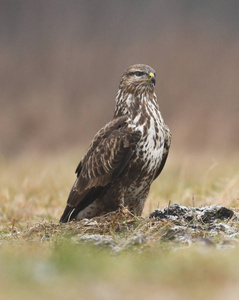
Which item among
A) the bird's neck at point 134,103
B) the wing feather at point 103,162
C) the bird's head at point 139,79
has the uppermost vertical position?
the bird's head at point 139,79

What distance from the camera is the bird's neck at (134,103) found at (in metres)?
5.15

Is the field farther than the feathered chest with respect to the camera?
No

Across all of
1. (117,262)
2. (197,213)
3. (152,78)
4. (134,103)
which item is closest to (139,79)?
(152,78)

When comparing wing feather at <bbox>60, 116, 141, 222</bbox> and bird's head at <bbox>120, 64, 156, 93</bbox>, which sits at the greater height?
bird's head at <bbox>120, 64, 156, 93</bbox>

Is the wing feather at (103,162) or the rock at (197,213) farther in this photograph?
the wing feather at (103,162)

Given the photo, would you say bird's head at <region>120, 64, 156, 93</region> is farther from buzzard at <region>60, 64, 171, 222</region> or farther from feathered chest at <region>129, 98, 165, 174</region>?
feathered chest at <region>129, 98, 165, 174</region>

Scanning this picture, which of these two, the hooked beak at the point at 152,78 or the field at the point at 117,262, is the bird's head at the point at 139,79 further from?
the field at the point at 117,262

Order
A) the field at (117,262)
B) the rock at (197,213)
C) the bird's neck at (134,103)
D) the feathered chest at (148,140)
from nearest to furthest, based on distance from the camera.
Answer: the field at (117,262), the rock at (197,213), the feathered chest at (148,140), the bird's neck at (134,103)

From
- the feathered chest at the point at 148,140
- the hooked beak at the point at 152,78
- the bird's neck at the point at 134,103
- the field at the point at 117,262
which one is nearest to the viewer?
the field at the point at 117,262

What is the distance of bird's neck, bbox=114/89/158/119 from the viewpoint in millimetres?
5152

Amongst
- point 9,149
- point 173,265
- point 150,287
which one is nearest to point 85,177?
point 173,265

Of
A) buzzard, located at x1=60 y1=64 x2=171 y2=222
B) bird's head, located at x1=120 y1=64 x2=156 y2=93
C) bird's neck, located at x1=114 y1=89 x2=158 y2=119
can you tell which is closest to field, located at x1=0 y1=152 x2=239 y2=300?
buzzard, located at x1=60 y1=64 x2=171 y2=222

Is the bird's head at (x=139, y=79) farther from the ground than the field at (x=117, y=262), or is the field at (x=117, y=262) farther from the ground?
the bird's head at (x=139, y=79)

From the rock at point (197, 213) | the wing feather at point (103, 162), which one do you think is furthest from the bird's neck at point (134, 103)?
the rock at point (197, 213)
